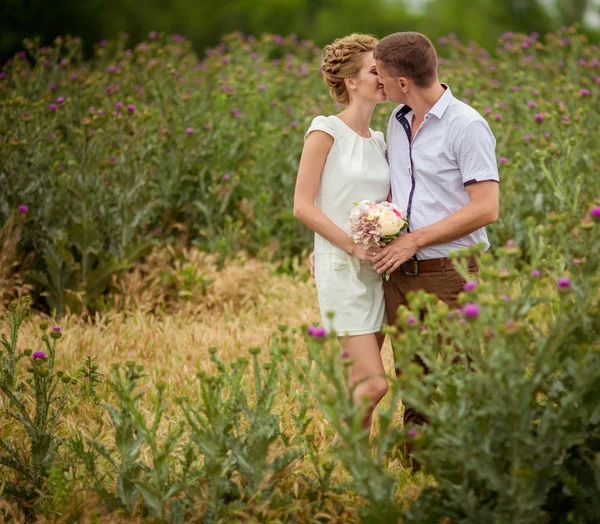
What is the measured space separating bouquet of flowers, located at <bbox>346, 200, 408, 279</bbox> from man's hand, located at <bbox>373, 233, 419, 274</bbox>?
0.11ft

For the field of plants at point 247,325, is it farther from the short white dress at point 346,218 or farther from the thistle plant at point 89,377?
the short white dress at point 346,218

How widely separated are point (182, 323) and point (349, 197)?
2.25 meters

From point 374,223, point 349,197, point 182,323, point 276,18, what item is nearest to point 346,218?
point 349,197

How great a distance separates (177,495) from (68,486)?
46cm

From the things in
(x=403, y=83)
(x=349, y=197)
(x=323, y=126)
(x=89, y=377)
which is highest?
(x=403, y=83)

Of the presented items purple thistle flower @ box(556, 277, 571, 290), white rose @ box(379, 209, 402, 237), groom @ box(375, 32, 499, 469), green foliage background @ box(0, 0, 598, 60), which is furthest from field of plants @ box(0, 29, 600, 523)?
green foliage background @ box(0, 0, 598, 60)

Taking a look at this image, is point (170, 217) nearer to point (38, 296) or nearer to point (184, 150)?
point (184, 150)

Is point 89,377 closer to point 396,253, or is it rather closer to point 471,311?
point 396,253

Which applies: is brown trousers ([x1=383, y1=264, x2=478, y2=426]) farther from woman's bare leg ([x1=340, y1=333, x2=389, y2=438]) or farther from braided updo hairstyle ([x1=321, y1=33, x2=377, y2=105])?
braided updo hairstyle ([x1=321, y1=33, x2=377, y2=105])

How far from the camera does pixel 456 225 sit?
3.06 metres

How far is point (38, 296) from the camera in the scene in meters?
5.46

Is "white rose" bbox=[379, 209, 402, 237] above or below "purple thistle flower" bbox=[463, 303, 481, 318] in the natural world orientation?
above

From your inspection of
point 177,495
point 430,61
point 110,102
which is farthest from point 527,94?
point 177,495

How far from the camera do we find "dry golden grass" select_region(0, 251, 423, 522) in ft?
14.0
